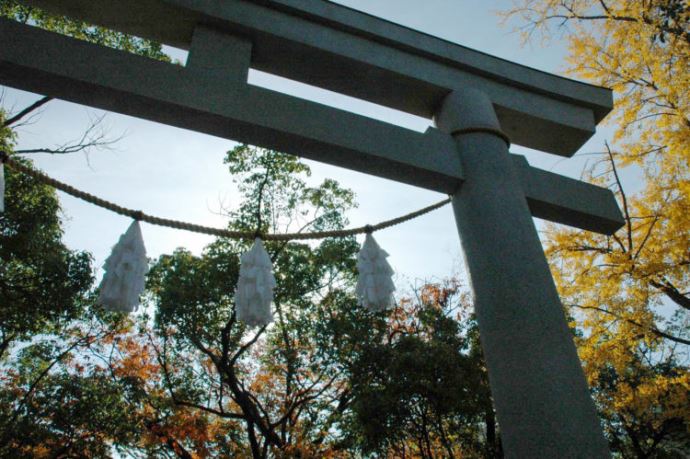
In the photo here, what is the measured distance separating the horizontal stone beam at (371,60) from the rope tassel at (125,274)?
1.23m

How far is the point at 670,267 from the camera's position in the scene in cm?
531

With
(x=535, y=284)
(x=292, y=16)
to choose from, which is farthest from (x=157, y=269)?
(x=535, y=284)

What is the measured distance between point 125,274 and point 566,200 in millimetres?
2488

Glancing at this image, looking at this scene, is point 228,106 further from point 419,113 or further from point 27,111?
point 27,111

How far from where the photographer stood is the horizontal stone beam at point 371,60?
86.1 inches

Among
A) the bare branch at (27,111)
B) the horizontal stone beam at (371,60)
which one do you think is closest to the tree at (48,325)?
the bare branch at (27,111)

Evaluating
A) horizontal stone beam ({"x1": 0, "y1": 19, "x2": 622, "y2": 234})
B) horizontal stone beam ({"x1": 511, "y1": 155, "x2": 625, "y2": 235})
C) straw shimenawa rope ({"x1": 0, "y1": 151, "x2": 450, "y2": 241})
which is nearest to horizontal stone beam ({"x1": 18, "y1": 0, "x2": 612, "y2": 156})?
horizontal stone beam ({"x1": 0, "y1": 19, "x2": 622, "y2": 234})

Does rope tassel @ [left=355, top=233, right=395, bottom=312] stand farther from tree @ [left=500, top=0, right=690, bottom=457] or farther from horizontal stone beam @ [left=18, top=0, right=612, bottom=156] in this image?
tree @ [left=500, top=0, right=690, bottom=457]

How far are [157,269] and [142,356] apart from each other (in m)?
4.52

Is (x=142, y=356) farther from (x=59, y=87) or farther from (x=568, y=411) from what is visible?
→ (x=568, y=411)

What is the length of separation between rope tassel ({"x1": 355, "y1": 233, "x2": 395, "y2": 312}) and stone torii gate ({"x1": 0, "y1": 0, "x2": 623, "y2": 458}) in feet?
1.45

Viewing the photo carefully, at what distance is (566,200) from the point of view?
2.43 meters

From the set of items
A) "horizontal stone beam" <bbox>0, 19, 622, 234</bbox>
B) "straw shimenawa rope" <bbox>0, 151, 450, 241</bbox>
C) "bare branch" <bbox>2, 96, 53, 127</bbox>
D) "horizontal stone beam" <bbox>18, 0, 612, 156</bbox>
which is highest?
"bare branch" <bbox>2, 96, 53, 127</bbox>

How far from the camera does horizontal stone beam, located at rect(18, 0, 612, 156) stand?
219cm
